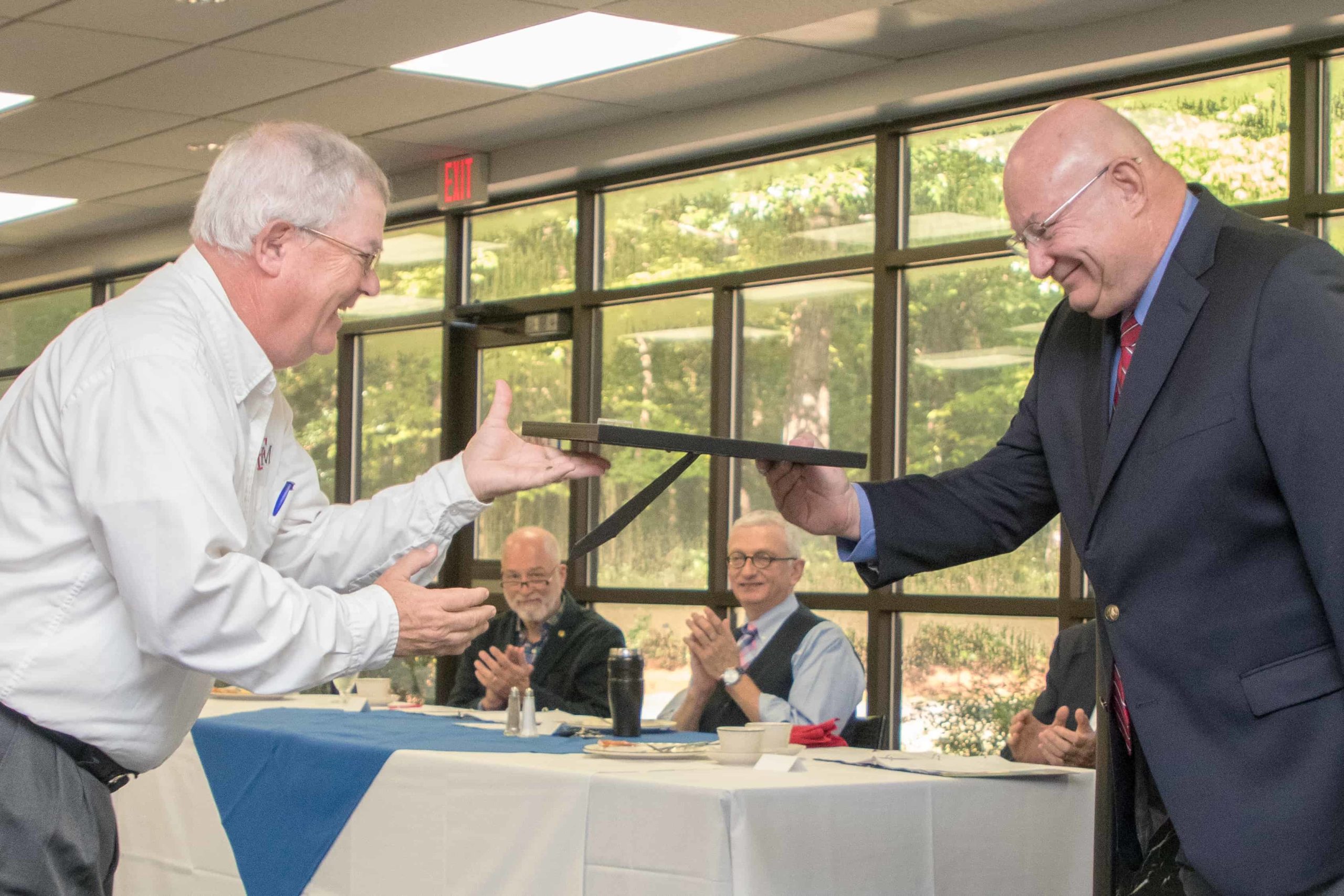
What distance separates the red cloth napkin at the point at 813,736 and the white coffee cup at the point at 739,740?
418 millimetres

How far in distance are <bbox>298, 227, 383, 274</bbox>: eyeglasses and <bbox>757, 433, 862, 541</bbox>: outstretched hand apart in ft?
2.18

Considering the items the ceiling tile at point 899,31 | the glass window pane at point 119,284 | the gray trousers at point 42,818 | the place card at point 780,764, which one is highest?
the ceiling tile at point 899,31

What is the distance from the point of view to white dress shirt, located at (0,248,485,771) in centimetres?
165

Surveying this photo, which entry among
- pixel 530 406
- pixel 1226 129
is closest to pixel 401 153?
pixel 530 406

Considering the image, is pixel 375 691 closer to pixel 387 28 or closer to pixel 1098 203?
pixel 387 28

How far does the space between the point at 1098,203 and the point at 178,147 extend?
5723 millimetres

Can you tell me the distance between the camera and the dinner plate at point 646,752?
2836mm

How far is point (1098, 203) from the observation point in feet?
6.71

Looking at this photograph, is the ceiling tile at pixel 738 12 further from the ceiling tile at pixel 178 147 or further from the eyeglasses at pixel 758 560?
the ceiling tile at pixel 178 147

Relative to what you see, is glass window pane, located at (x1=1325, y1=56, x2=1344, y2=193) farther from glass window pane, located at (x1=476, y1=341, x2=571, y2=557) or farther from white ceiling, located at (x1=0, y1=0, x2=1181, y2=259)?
glass window pane, located at (x1=476, y1=341, x2=571, y2=557)

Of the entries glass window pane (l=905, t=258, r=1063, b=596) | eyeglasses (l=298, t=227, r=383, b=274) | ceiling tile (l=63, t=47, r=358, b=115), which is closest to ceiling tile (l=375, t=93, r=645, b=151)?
ceiling tile (l=63, t=47, r=358, b=115)

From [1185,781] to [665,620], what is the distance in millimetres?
4903

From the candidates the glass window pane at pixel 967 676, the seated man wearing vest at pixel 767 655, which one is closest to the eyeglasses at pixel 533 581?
the seated man wearing vest at pixel 767 655

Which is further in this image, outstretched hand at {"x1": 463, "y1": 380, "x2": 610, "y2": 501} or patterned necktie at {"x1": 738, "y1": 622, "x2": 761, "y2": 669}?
patterned necktie at {"x1": 738, "y1": 622, "x2": 761, "y2": 669}
